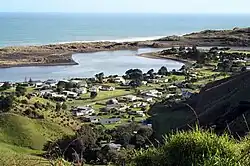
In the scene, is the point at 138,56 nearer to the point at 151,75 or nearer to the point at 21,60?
the point at 21,60

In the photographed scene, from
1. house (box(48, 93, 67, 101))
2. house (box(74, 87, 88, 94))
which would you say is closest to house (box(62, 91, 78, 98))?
house (box(48, 93, 67, 101))

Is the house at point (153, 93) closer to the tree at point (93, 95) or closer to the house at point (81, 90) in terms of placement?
the tree at point (93, 95)

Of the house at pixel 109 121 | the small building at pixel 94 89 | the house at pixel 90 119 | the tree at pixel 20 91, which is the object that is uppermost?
the tree at pixel 20 91

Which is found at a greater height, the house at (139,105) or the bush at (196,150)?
the bush at (196,150)

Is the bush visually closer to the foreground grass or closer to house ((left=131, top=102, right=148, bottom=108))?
the foreground grass

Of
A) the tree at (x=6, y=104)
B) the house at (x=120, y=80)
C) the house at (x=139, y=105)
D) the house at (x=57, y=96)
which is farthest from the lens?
the house at (x=120, y=80)

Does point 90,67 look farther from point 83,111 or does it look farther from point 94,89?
point 83,111

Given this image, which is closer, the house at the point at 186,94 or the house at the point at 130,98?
the house at the point at 186,94

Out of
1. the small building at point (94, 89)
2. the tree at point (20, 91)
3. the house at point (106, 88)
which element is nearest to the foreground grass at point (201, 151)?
the tree at point (20, 91)
